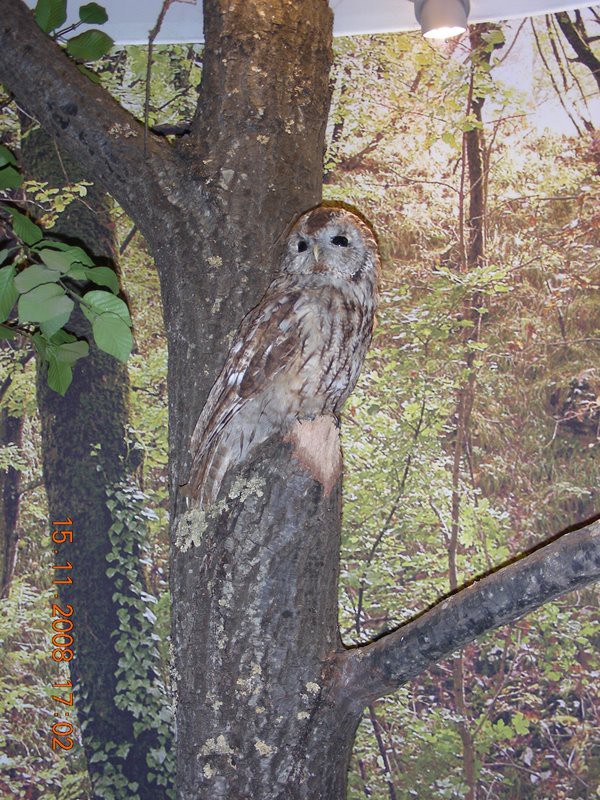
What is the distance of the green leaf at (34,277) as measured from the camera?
971mm

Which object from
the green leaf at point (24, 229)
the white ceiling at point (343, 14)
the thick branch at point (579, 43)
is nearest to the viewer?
the green leaf at point (24, 229)

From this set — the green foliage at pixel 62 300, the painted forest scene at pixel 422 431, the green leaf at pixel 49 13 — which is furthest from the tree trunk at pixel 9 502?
the green foliage at pixel 62 300

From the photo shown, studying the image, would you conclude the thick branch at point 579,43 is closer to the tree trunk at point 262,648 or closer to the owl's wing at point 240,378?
the owl's wing at point 240,378

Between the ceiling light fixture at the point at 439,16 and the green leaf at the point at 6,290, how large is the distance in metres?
1.21

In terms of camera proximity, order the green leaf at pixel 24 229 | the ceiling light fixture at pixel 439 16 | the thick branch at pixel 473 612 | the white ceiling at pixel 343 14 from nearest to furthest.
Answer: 1. the thick branch at pixel 473 612
2. the green leaf at pixel 24 229
3. the ceiling light fixture at pixel 439 16
4. the white ceiling at pixel 343 14

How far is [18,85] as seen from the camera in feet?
4.64

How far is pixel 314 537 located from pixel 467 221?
127 cm

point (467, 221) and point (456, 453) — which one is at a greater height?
point (467, 221)

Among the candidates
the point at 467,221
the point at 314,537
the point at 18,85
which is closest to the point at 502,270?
the point at 467,221

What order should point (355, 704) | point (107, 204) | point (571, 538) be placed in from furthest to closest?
point (107, 204)
point (355, 704)
point (571, 538)

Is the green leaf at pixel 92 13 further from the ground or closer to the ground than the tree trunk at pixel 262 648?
further from the ground

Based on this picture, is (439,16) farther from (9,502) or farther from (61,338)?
(9,502)

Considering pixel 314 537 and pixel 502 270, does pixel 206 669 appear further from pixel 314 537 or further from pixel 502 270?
pixel 502 270

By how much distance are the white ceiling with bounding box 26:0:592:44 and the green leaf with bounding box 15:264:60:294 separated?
130 centimetres
